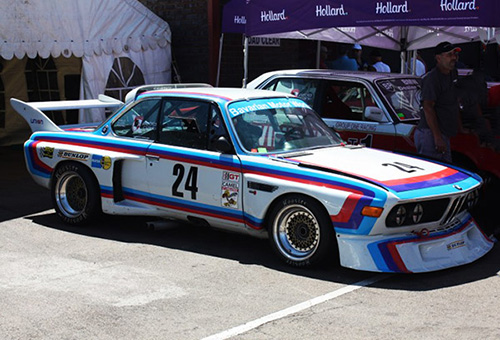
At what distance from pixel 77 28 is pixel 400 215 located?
8732mm

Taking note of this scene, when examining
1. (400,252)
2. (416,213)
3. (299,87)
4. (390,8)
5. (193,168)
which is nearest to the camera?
(400,252)

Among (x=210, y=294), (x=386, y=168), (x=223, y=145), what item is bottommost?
(x=210, y=294)

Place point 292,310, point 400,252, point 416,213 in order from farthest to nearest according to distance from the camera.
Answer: point 416,213
point 400,252
point 292,310

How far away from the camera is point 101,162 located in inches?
303

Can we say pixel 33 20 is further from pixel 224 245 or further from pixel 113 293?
pixel 113 293

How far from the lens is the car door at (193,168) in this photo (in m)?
6.81

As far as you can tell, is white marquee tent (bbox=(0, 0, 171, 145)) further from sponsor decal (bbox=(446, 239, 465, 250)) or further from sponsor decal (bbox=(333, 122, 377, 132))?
sponsor decal (bbox=(446, 239, 465, 250))

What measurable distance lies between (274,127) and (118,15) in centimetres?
789

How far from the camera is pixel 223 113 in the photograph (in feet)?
23.2

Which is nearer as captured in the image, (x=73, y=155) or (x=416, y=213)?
(x=416, y=213)

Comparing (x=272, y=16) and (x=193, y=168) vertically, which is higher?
(x=272, y=16)

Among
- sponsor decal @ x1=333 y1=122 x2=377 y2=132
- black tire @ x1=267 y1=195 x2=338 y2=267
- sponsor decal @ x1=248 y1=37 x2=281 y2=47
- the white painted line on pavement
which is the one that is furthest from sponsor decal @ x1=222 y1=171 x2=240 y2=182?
sponsor decal @ x1=248 y1=37 x2=281 y2=47

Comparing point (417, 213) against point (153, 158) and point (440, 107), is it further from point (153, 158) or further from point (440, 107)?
point (153, 158)

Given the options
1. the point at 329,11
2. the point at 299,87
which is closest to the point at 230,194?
the point at 299,87
